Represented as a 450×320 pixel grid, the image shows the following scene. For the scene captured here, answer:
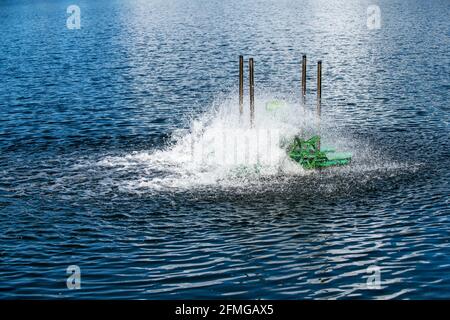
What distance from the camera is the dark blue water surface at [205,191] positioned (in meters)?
26.1

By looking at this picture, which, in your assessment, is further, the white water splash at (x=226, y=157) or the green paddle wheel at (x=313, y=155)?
the green paddle wheel at (x=313, y=155)

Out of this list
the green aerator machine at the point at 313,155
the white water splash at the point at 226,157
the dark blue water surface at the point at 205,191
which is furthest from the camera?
the green aerator machine at the point at 313,155

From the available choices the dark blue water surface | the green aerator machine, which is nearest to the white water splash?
the dark blue water surface

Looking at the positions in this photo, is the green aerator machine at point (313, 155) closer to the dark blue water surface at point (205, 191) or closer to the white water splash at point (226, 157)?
the white water splash at point (226, 157)

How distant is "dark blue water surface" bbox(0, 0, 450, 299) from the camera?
26.1 metres

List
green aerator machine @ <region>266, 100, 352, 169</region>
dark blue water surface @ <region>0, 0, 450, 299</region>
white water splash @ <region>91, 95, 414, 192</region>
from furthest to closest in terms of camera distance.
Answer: green aerator machine @ <region>266, 100, 352, 169</region> → white water splash @ <region>91, 95, 414, 192</region> → dark blue water surface @ <region>0, 0, 450, 299</region>

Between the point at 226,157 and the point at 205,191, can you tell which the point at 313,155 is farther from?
the point at 205,191

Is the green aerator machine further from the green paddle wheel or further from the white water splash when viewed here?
the white water splash

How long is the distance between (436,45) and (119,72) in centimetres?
3440

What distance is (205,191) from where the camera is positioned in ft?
115

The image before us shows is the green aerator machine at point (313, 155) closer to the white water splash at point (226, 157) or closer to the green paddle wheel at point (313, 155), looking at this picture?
the green paddle wheel at point (313, 155)

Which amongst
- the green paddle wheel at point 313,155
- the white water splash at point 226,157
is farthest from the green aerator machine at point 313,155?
the white water splash at point 226,157

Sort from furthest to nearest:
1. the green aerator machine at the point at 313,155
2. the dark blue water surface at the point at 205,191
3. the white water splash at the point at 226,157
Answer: the green aerator machine at the point at 313,155 → the white water splash at the point at 226,157 → the dark blue water surface at the point at 205,191

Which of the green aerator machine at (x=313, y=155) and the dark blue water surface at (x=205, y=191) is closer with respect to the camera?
Result: the dark blue water surface at (x=205, y=191)
